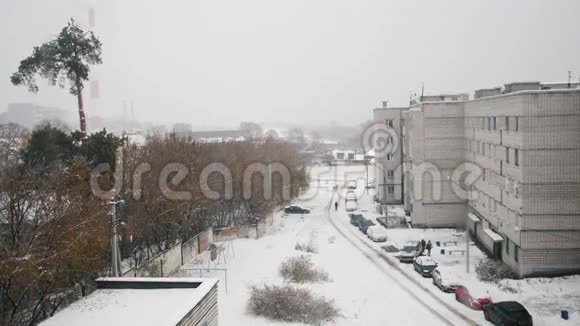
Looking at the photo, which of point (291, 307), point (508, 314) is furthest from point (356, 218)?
point (508, 314)

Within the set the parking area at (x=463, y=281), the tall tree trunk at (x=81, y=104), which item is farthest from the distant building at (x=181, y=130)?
the parking area at (x=463, y=281)

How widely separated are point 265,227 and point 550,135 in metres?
20.3

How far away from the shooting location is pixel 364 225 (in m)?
35.9

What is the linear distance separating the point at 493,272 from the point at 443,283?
9.88 ft

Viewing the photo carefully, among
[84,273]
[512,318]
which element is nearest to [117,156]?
[84,273]

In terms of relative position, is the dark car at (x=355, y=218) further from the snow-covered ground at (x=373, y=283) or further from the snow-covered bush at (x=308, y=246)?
the snow-covered bush at (x=308, y=246)

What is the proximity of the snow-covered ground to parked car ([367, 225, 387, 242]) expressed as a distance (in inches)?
17.7

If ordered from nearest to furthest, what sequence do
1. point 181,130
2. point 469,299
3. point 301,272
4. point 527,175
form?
point 469,299 → point 527,175 → point 301,272 → point 181,130

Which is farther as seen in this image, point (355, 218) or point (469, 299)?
point (355, 218)

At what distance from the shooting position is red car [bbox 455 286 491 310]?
19.4 m

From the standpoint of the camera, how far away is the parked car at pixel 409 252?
2689cm

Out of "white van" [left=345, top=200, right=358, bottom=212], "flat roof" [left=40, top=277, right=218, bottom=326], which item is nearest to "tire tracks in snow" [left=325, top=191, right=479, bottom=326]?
"white van" [left=345, top=200, right=358, bottom=212]

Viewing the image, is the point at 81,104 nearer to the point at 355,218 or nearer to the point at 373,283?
the point at 355,218

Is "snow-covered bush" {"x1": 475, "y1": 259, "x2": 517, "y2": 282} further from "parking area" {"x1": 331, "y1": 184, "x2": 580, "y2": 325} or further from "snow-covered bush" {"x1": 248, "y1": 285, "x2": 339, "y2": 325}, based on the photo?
"snow-covered bush" {"x1": 248, "y1": 285, "x2": 339, "y2": 325}
